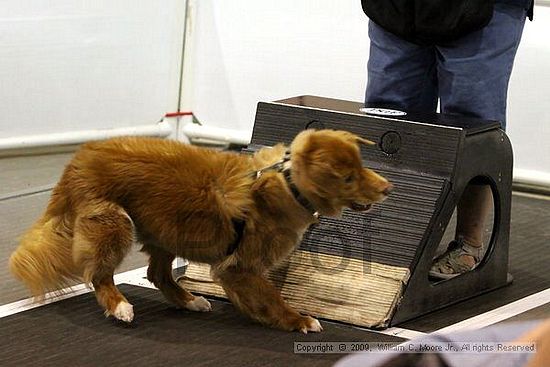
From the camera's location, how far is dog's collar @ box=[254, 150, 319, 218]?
8.43 feet

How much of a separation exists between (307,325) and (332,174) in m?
0.42

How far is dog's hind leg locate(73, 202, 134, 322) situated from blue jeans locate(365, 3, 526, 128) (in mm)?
1015

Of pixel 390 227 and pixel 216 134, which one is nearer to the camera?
pixel 390 227

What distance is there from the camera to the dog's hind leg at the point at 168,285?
9.24ft

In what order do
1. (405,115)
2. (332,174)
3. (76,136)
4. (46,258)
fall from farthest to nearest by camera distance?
(76,136), (405,115), (46,258), (332,174)

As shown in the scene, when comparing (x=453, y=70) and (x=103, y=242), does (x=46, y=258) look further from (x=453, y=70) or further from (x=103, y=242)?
(x=453, y=70)

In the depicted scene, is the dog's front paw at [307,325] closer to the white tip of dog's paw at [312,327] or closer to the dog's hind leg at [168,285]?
the white tip of dog's paw at [312,327]

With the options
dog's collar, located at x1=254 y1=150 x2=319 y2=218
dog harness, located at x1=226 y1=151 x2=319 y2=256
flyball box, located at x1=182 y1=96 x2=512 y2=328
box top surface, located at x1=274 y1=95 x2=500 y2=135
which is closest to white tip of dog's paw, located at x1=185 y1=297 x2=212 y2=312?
flyball box, located at x1=182 y1=96 x2=512 y2=328

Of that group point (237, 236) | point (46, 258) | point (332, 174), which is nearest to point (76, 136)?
point (46, 258)

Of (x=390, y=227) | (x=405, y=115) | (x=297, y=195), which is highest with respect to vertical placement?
(x=405, y=115)

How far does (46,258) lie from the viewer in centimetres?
274

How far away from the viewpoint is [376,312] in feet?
9.02

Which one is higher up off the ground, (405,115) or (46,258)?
(405,115)

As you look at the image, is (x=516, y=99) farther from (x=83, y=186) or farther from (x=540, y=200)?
(x=83, y=186)
